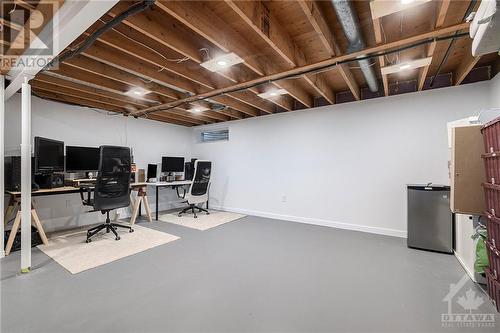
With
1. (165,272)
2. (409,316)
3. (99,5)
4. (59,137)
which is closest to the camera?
(99,5)

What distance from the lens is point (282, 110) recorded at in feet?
16.5

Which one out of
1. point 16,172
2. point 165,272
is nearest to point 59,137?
point 16,172

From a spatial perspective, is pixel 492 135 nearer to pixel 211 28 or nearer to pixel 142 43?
pixel 211 28

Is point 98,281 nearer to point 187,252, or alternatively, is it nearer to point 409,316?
point 187,252

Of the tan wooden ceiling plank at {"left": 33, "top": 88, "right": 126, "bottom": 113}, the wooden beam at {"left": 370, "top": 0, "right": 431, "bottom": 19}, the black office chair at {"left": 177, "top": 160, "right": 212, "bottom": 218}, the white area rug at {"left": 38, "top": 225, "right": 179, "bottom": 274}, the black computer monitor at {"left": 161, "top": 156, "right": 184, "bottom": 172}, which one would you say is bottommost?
the white area rug at {"left": 38, "top": 225, "right": 179, "bottom": 274}

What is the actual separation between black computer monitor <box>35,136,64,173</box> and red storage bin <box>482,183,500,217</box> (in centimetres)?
528

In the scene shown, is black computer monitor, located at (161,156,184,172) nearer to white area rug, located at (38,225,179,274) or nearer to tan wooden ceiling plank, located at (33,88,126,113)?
tan wooden ceiling plank, located at (33,88,126,113)

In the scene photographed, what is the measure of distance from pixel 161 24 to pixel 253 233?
3.21 meters

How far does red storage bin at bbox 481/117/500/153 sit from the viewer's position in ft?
5.53

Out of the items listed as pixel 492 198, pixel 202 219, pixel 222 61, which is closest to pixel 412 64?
pixel 492 198

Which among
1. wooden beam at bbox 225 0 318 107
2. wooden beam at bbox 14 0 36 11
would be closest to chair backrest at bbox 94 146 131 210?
wooden beam at bbox 14 0 36 11

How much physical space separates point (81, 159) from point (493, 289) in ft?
18.8

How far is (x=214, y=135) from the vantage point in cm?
635

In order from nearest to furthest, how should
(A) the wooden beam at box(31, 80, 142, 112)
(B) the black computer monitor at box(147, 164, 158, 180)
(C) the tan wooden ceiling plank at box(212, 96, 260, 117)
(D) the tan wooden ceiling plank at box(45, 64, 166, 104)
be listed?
(D) the tan wooden ceiling plank at box(45, 64, 166, 104), (A) the wooden beam at box(31, 80, 142, 112), (C) the tan wooden ceiling plank at box(212, 96, 260, 117), (B) the black computer monitor at box(147, 164, 158, 180)
